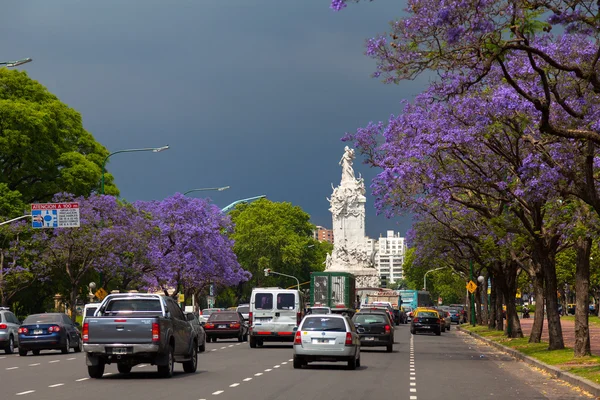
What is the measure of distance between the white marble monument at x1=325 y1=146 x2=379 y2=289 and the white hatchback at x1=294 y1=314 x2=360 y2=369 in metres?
76.5

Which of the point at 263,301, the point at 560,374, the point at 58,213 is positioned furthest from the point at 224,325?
the point at 560,374

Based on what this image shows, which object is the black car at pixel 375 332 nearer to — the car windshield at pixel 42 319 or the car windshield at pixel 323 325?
the car windshield at pixel 323 325

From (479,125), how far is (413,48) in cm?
1073

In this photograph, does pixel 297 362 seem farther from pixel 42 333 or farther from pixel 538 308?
pixel 538 308

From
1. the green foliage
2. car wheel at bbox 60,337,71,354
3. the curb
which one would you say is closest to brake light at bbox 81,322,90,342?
the curb

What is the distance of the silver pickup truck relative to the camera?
21.5 meters

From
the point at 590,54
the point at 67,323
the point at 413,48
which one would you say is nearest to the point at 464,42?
the point at 413,48

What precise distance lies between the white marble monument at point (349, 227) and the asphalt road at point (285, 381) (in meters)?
70.8

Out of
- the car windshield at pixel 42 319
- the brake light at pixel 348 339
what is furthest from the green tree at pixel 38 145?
the brake light at pixel 348 339

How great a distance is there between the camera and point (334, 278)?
2470 inches

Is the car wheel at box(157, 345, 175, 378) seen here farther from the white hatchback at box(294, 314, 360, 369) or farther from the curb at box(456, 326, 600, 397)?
the curb at box(456, 326, 600, 397)

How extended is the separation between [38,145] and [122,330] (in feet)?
115

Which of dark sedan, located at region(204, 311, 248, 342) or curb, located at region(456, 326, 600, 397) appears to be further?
dark sedan, located at region(204, 311, 248, 342)

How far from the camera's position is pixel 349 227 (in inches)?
4158
